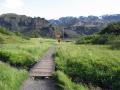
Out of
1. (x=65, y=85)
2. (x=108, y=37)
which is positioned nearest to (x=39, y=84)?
(x=65, y=85)

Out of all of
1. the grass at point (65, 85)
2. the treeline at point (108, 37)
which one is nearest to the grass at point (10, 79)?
the grass at point (65, 85)

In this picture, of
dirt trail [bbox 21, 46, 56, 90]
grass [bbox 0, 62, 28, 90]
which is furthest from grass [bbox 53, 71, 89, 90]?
grass [bbox 0, 62, 28, 90]

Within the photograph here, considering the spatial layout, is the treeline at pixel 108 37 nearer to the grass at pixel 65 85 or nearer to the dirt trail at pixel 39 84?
the dirt trail at pixel 39 84

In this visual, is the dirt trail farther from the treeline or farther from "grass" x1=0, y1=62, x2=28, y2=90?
the treeline

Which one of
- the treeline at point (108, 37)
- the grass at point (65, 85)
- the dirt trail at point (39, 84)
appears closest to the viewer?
the grass at point (65, 85)

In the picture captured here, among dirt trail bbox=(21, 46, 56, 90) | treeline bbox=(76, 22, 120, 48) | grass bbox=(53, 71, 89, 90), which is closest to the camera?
grass bbox=(53, 71, 89, 90)

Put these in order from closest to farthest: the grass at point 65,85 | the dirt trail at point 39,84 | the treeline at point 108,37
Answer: the grass at point 65,85 < the dirt trail at point 39,84 < the treeline at point 108,37

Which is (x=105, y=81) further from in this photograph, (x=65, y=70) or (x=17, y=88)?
(x=17, y=88)

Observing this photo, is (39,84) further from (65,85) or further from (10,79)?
(65,85)

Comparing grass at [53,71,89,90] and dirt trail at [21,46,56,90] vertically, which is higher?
grass at [53,71,89,90]

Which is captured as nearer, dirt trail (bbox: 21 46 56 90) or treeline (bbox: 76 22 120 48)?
dirt trail (bbox: 21 46 56 90)

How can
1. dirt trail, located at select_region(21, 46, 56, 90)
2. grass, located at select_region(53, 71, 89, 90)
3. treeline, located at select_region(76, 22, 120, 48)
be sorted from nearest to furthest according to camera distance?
grass, located at select_region(53, 71, 89, 90) < dirt trail, located at select_region(21, 46, 56, 90) < treeline, located at select_region(76, 22, 120, 48)

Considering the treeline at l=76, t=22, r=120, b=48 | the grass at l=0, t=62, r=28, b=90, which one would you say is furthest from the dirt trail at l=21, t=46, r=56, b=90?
the treeline at l=76, t=22, r=120, b=48

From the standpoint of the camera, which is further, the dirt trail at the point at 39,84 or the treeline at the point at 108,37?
the treeline at the point at 108,37
